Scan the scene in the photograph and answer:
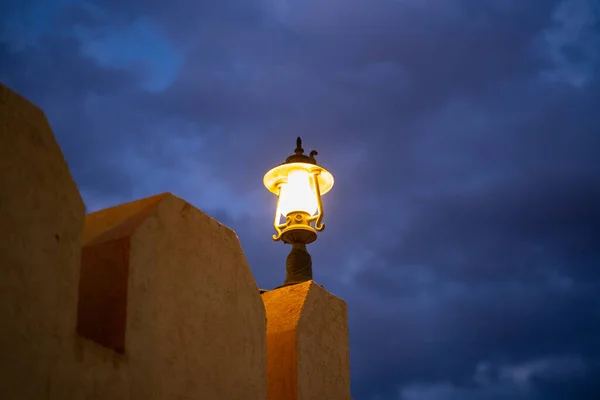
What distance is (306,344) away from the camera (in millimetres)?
5785

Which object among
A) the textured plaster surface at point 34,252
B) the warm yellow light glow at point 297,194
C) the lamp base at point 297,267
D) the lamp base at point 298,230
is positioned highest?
the warm yellow light glow at point 297,194

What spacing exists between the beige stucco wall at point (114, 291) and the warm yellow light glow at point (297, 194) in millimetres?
1671

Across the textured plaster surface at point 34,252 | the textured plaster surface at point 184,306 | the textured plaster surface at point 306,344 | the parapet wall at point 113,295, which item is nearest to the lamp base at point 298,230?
the textured plaster surface at point 306,344

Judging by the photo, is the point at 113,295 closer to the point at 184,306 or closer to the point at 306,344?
the point at 184,306

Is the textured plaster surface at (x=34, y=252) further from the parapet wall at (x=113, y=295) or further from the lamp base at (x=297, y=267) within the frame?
the lamp base at (x=297, y=267)

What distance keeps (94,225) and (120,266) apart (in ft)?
1.59

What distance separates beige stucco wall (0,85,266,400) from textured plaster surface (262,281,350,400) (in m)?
0.51

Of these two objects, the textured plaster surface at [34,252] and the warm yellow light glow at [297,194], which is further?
the warm yellow light glow at [297,194]

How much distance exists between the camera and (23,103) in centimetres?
359

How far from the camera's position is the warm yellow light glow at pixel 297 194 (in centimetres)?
677

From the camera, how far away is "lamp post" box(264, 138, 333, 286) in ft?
21.8

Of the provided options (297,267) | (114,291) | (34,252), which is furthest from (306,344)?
(34,252)

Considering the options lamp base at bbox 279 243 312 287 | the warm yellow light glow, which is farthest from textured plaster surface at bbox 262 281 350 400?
the warm yellow light glow

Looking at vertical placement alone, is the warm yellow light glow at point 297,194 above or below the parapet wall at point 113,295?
above
